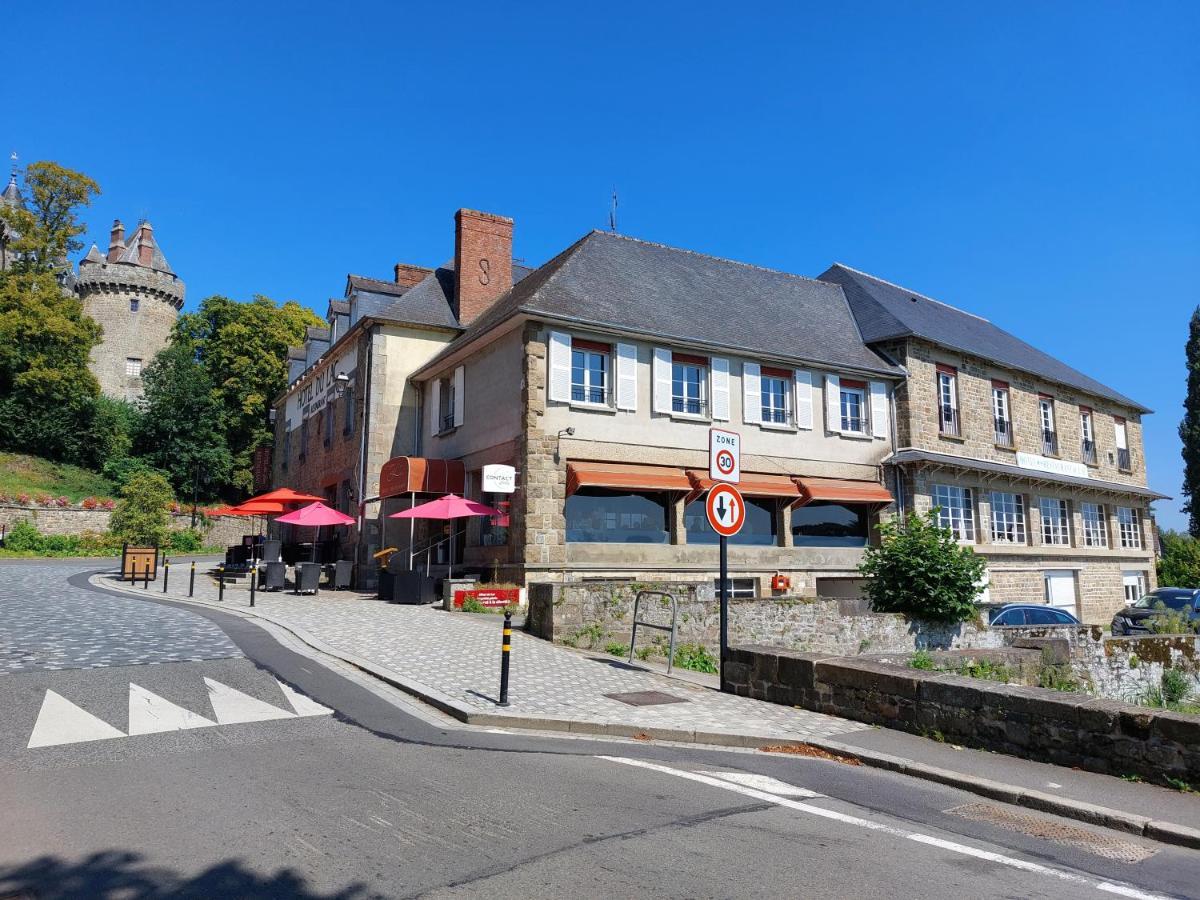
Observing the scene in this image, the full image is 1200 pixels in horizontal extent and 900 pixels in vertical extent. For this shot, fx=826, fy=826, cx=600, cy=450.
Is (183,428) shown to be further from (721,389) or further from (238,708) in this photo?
(238,708)

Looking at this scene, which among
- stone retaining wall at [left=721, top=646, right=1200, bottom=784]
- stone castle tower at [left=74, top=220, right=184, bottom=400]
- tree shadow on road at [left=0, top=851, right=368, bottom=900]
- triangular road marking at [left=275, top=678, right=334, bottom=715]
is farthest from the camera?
stone castle tower at [left=74, top=220, right=184, bottom=400]

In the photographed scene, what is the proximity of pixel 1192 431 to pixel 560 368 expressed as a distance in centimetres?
Answer: 3655

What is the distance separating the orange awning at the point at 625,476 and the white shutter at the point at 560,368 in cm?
154

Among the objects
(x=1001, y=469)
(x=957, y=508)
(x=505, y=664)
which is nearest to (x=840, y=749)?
(x=505, y=664)

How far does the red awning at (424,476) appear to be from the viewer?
2016cm

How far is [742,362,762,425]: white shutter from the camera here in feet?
67.5

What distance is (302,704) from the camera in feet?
25.7

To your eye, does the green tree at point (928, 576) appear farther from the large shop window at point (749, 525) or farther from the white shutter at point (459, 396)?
the white shutter at point (459, 396)

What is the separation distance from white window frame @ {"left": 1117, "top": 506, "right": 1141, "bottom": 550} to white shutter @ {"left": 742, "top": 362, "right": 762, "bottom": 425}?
56.4 feet

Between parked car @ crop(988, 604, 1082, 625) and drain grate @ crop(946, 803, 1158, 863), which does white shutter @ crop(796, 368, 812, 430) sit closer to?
parked car @ crop(988, 604, 1082, 625)

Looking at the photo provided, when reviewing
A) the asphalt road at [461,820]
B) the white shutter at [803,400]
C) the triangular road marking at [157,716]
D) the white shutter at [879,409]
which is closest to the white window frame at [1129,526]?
the white shutter at [879,409]

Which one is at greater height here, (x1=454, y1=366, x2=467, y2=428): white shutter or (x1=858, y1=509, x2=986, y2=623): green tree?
(x1=454, y1=366, x2=467, y2=428): white shutter

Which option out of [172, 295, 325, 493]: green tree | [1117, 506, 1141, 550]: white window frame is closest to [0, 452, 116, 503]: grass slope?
[172, 295, 325, 493]: green tree

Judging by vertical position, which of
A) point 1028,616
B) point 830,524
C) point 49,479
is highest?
point 49,479
